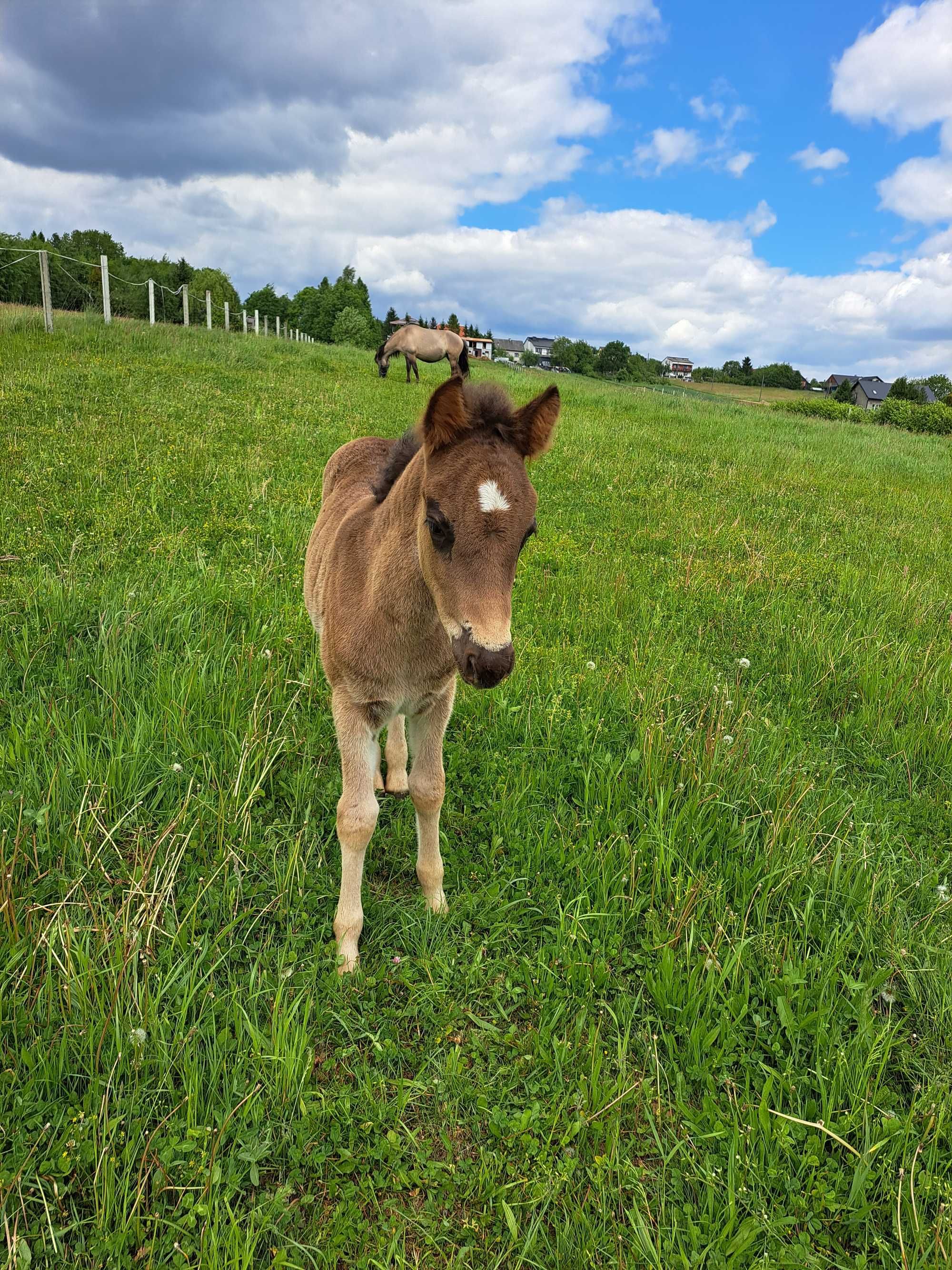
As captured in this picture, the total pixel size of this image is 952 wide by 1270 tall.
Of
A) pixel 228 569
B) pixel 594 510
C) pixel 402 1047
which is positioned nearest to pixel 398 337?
pixel 594 510

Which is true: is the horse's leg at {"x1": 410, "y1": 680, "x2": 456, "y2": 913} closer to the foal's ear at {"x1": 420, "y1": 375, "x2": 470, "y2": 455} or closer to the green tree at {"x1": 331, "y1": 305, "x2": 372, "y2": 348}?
the foal's ear at {"x1": 420, "y1": 375, "x2": 470, "y2": 455}

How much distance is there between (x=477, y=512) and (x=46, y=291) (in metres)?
16.8

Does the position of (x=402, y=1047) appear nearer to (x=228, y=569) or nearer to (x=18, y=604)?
(x=18, y=604)

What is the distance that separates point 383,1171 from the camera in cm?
206

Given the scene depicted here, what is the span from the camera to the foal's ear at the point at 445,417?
227cm

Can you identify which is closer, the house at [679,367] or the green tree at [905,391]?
the green tree at [905,391]

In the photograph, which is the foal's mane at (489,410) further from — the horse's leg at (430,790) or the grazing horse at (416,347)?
the grazing horse at (416,347)

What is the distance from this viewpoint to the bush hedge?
124ft

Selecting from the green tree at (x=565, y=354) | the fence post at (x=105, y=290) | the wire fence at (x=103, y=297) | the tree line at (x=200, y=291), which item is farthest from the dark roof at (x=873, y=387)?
the fence post at (x=105, y=290)

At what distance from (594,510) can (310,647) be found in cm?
522

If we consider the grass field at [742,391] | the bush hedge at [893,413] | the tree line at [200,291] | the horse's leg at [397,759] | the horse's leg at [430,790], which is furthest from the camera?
the grass field at [742,391]

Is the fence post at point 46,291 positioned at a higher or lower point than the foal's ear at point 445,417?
higher

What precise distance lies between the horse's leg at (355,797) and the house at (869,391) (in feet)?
395

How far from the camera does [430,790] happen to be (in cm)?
308
